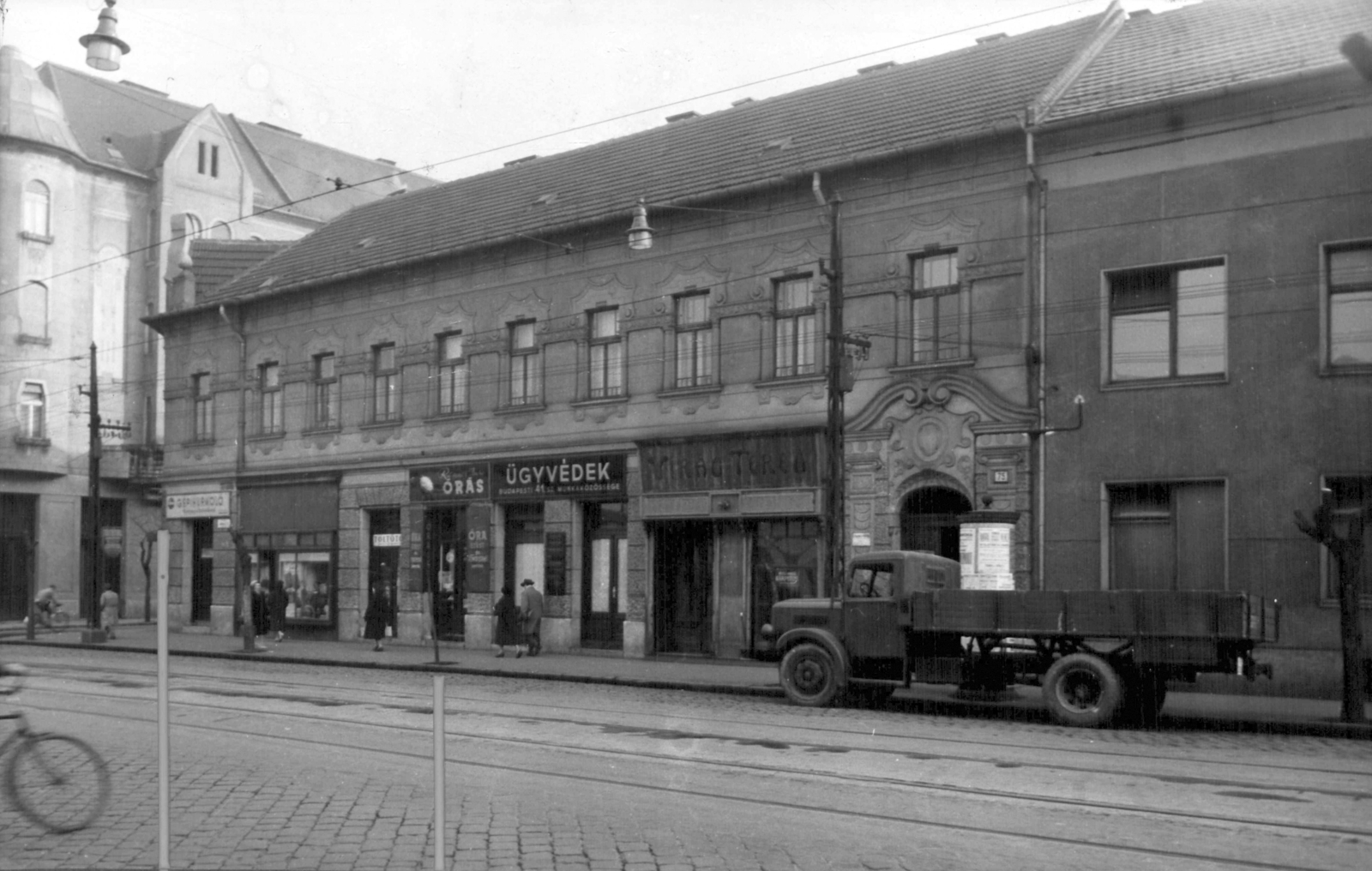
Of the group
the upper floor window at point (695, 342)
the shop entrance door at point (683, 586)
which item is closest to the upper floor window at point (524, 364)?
the upper floor window at point (695, 342)

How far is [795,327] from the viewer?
25.4 meters

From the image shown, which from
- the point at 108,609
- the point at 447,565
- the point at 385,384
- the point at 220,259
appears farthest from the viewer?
the point at 220,259

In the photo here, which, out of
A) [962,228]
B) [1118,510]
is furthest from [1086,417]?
[962,228]

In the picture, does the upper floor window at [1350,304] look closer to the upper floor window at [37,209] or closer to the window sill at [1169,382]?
the window sill at [1169,382]

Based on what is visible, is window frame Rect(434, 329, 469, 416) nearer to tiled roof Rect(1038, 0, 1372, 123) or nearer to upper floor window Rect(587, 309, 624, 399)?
upper floor window Rect(587, 309, 624, 399)

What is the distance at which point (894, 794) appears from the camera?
34.7ft

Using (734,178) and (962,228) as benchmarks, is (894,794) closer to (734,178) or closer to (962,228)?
(962,228)

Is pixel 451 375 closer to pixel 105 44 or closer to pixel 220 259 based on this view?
pixel 220 259

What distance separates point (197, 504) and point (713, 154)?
63.9 ft

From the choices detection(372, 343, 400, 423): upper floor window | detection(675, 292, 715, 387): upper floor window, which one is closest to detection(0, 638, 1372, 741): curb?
detection(372, 343, 400, 423): upper floor window

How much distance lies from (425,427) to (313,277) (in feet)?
19.6

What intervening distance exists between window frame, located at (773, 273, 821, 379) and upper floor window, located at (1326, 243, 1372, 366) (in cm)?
859

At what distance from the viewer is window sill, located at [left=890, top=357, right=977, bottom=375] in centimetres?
2273

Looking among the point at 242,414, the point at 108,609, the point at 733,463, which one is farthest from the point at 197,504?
the point at 733,463
